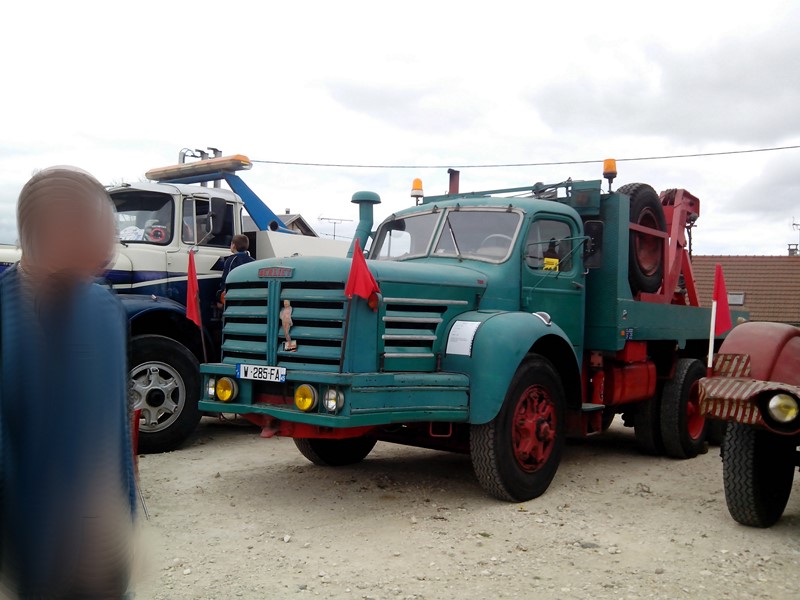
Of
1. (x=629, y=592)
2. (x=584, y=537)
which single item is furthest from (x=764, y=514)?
(x=629, y=592)


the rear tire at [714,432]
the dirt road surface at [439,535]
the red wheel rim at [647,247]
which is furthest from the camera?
the rear tire at [714,432]

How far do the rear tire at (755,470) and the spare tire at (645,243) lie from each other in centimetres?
277

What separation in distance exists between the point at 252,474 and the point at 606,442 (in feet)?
14.4

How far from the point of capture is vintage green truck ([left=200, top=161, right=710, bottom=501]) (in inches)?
204

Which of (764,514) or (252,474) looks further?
(252,474)

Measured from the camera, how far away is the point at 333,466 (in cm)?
684

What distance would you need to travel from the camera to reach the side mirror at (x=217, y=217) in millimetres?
8406

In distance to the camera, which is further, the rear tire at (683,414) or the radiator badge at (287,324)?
the rear tire at (683,414)

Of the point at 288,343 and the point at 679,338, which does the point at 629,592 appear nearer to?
the point at 288,343

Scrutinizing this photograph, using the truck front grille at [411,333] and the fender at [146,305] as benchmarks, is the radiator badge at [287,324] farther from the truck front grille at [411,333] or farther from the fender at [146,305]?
the fender at [146,305]

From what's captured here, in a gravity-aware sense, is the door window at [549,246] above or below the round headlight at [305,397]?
above

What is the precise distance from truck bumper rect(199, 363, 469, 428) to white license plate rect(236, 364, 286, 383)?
0.19 ft

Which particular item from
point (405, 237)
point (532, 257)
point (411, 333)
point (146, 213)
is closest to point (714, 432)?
point (532, 257)

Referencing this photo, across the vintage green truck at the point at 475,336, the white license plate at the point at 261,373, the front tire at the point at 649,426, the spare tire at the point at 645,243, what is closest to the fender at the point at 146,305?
the vintage green truck at the point at 475,336
